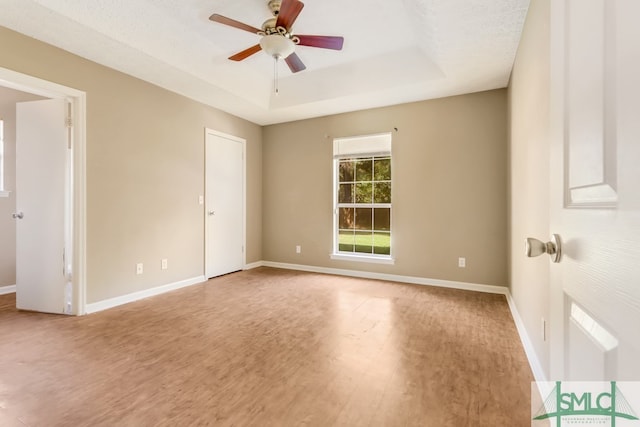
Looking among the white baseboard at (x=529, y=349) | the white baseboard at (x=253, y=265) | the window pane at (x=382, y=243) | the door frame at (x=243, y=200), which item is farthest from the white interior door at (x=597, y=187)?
the white baseboard at (x=253, y=265)

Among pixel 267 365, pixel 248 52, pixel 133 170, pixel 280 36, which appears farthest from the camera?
pixel 133 170

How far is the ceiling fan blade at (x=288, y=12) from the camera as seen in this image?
2180 mm

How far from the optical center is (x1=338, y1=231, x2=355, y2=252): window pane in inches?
194

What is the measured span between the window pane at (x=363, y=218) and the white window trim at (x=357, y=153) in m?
0.36

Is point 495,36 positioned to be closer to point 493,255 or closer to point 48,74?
point 493,255

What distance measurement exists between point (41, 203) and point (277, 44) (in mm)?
2894

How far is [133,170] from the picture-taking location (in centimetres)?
351

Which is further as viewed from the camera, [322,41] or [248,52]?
[248,52]

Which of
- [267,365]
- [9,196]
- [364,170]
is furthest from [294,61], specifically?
[9,196]

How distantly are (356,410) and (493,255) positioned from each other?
306 centimetres

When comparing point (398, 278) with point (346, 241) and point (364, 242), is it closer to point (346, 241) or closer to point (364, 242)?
point (364, 242)

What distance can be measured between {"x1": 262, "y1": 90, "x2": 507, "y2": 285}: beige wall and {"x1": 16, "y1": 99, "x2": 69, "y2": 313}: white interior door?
3145mm

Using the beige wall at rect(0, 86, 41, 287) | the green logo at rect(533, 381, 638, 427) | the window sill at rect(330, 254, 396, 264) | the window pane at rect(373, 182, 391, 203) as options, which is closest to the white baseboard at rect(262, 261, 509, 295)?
the window sill at rect(330, 254, 396, 264)

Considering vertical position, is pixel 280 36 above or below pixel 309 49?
below
